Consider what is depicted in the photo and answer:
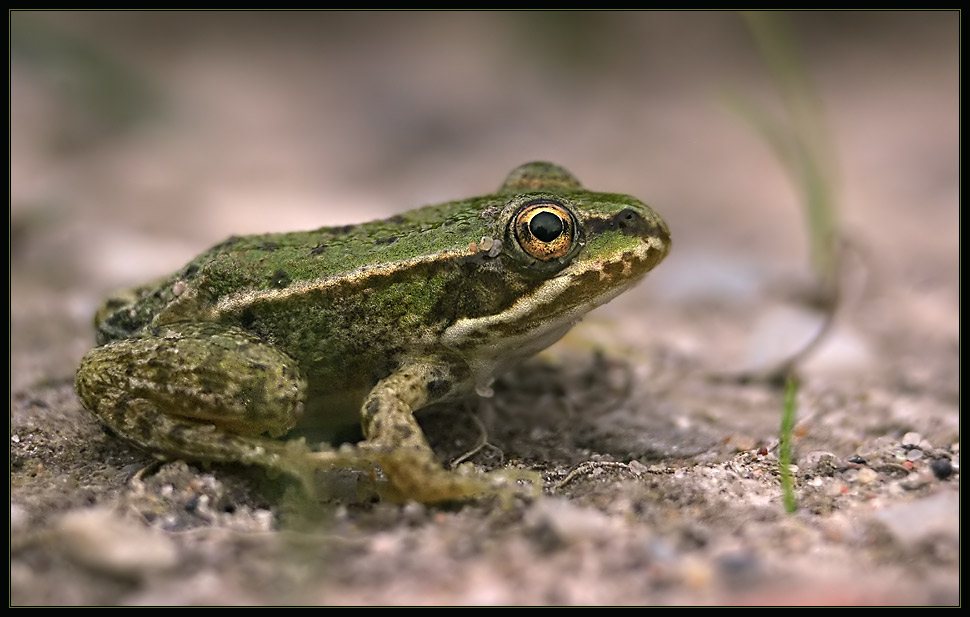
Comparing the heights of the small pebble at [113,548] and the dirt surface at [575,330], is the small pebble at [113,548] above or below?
below

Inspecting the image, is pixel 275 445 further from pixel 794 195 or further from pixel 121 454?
pixel 794 195

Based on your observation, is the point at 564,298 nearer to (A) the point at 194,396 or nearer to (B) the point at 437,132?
(A) the point at 194,396

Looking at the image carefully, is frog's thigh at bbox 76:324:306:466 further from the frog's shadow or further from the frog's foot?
the frog's shadow

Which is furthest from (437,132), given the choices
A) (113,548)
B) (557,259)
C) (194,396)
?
(113,548)

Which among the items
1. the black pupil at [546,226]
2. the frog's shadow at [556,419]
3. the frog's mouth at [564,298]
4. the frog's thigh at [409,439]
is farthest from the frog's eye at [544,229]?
the frog's shadow at [556,419]

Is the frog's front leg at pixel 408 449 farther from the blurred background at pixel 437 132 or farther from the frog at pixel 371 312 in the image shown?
the blurred background at pixel 437 132

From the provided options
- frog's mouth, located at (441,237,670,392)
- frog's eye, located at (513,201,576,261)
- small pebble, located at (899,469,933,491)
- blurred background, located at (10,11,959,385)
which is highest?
blurred background, located at (10,11,959,385)

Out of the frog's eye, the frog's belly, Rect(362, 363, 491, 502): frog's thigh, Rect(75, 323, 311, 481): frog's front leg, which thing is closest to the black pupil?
the frog's eye
